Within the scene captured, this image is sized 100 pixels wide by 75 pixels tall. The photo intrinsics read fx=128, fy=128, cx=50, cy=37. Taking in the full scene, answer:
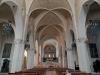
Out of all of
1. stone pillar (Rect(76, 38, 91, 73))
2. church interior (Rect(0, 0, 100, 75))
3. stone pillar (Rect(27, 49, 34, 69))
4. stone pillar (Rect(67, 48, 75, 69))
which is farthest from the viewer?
stone pillar (Rect(27, 49, 34, 69))

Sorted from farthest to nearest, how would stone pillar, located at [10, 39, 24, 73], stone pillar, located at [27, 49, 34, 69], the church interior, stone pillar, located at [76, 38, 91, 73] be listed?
1. stone pillar, located at [27, 49, 34, 69]
2. the church interior
3. stone pillar, located at [10, 39, 24, 73]
4. stone pillar, located at [76, 38, 91, 73]

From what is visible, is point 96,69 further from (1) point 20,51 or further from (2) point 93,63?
(1) point 20,51

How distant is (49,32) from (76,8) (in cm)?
1204

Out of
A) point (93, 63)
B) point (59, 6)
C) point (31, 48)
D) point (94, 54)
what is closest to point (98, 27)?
point (94, 54)

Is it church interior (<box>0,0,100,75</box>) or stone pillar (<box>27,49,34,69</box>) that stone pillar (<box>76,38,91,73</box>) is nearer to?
church interior (<box>0,0,100,75</box>)

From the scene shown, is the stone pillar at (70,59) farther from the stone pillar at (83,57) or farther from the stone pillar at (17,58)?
the stone pillar at (17,58)

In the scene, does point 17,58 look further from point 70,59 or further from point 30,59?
point 70,59

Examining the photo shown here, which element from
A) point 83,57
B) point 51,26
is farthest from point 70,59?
point 51,26

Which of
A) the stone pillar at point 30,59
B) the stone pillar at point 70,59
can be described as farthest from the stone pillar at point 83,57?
the stone pillar at point 30,59

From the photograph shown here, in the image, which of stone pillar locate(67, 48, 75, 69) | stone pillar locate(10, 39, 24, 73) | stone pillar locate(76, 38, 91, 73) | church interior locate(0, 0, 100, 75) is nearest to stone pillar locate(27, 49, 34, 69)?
church interior locate(0, 0, 100, 75)

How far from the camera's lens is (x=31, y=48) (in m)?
19.6

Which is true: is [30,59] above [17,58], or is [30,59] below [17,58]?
below

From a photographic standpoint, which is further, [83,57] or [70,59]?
[70,59]

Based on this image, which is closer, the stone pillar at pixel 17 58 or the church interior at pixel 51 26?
the stone pillar at pixel 17 58
